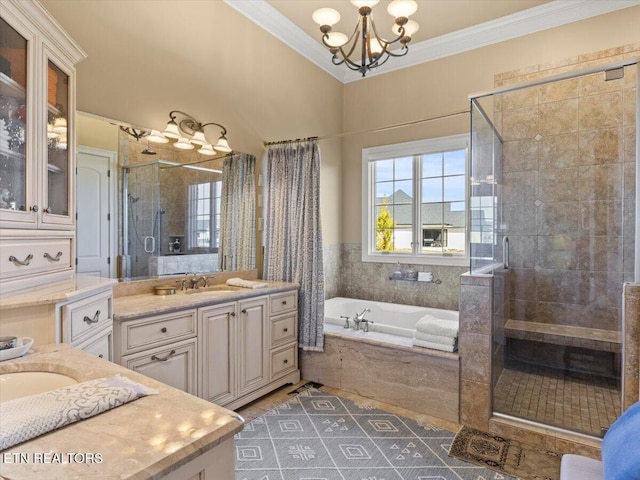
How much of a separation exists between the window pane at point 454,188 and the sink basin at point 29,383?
355 cm

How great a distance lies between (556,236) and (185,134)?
316cm

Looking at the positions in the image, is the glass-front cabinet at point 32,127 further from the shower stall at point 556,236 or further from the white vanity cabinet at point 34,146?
the shower stall at point 556,236

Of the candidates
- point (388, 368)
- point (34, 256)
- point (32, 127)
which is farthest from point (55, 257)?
point (388, 368)

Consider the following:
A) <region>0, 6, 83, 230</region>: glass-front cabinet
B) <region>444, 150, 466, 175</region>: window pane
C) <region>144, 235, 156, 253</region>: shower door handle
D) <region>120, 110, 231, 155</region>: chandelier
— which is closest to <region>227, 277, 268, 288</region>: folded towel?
<region>144, 235, 156, 253</region>: shower door handle

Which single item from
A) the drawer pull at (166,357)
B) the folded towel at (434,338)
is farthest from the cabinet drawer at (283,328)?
the folded towel at (434,338)

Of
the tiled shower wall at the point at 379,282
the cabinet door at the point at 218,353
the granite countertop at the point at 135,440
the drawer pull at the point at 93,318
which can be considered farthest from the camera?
the tiled shower wall at the point at 379,282

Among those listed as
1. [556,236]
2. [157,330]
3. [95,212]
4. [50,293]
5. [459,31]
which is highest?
[459,31]

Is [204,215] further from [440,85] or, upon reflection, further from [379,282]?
[440,85]

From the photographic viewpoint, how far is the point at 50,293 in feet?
4.50

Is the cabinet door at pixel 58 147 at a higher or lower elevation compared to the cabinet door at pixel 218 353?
higher

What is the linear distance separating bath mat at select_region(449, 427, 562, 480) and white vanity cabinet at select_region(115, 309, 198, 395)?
1.69 metres

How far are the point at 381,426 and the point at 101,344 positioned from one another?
5.92 ft

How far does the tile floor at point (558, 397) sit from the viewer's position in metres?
2.26

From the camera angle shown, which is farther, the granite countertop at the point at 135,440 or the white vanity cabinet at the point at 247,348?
the white vanity cabinet at the point at 247,348
